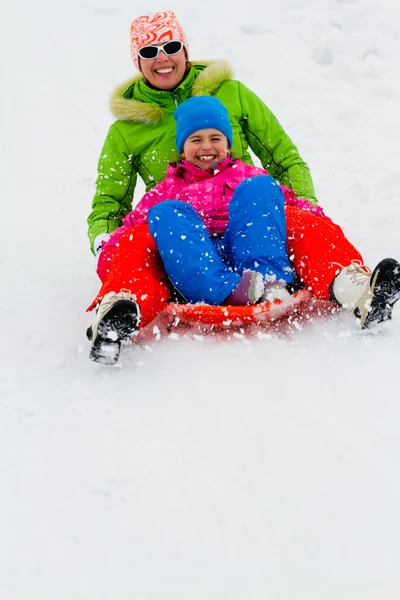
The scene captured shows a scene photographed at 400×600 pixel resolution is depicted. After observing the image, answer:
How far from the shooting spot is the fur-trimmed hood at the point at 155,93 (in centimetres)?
352

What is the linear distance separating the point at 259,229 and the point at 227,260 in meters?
0.26

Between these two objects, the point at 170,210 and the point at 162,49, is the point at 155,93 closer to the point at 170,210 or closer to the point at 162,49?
the point at 162,49

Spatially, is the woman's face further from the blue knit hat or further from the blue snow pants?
the blue snow pants

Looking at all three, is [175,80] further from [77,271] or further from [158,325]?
[158,325]

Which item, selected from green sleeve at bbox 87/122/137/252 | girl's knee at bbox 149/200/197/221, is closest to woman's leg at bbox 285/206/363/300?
girl's knee at bbox 149/200/197/221

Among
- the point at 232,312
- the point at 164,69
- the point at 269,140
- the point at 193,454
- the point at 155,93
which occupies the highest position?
the point at 164,69

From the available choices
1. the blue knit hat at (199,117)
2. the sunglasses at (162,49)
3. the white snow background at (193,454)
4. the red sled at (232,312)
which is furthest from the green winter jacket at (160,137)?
the red sled at (232,312)

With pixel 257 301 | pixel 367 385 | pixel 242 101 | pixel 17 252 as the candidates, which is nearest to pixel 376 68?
pixel 242 101

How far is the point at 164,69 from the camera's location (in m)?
3.53

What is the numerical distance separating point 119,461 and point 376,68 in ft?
18.5

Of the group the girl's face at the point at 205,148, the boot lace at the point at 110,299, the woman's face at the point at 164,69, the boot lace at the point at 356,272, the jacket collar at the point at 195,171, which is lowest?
the boot lace at the point at 110,299

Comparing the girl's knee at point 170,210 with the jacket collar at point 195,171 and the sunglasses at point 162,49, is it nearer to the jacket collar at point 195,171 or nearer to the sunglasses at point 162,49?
the jacket collar at point 195,171

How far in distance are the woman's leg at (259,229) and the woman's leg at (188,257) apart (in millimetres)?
107

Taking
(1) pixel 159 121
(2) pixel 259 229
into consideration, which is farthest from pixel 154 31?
(2) pixel 259 229
